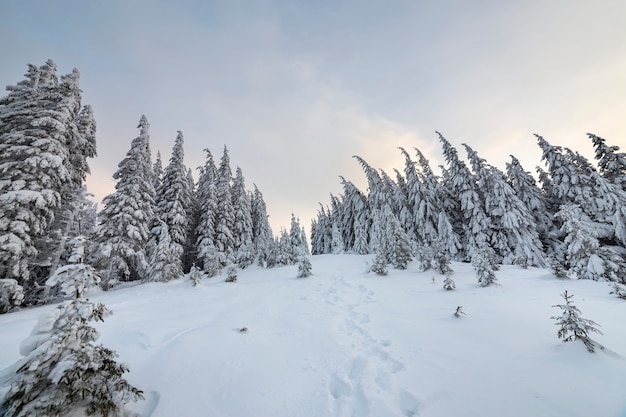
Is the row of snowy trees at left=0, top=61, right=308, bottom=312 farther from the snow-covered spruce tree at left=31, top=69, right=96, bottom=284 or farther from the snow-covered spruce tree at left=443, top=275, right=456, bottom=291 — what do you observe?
the snow-covered spruce tree at left=443, top=275, right=456, bottom=291

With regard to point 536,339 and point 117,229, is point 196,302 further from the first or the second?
point 536,339

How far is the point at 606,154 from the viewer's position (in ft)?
76.8

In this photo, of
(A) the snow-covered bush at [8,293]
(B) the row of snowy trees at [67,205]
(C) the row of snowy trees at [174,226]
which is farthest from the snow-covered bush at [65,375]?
(A) the snow-covered bush at [8,293]

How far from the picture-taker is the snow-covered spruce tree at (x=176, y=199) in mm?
25688

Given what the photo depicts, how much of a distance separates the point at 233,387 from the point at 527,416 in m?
5.07

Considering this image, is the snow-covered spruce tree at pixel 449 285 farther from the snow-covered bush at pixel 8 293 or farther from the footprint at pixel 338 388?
the snow-covered bush at pixel 8 293

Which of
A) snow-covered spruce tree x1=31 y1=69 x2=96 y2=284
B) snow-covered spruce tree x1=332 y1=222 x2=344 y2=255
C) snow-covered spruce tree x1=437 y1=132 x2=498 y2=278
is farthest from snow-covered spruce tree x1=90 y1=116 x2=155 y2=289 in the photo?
snow-covered spruce tree x1=437 y1=132 x2=498 y2=278

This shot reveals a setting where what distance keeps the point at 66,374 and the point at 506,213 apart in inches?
1235

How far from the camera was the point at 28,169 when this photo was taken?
13.1 meters

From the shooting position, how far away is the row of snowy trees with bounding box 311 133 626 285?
1767 centimetres

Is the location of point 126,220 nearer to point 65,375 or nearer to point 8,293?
point 8,293

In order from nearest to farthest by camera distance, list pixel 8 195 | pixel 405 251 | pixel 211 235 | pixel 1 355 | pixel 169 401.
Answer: pixel 169 401, pixel 1 355, pixel 8 195, pixel 405 251, pixel 211 235

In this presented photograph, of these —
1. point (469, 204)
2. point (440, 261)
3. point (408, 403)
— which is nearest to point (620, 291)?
point (440, 261)

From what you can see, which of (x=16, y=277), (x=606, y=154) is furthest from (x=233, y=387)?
(x=606, y=154)
